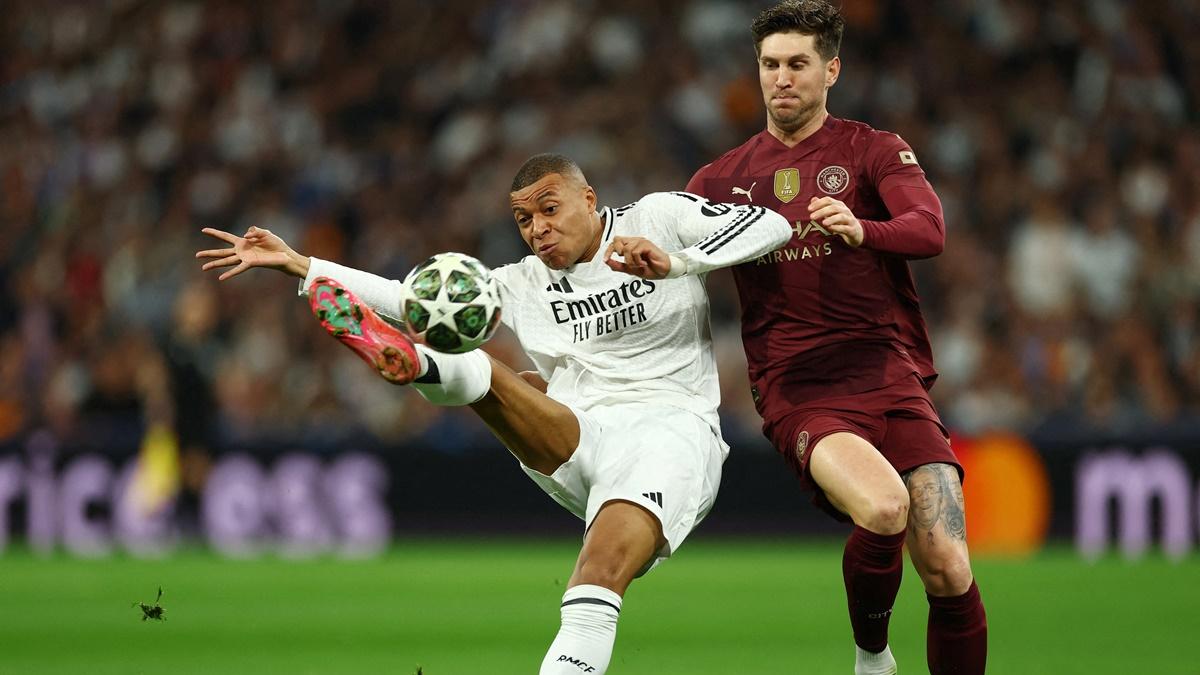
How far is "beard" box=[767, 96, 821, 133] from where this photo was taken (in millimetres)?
6371

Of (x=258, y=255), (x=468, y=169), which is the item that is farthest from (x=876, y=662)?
(x=468, y=169)

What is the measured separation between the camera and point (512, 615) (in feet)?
33.8

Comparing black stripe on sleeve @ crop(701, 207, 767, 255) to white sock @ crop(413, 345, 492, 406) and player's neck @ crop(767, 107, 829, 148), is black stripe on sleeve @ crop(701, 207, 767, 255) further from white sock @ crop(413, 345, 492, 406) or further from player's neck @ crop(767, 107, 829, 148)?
white sock @ crop(413, 345, 492, 406)

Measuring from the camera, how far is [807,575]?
40.9 ft

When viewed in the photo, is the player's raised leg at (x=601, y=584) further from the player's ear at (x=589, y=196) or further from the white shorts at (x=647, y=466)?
the player's ear at (x=589, y=196)

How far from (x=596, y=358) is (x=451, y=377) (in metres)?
0.87

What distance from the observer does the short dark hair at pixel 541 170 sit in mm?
6199

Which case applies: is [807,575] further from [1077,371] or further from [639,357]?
[639,357]

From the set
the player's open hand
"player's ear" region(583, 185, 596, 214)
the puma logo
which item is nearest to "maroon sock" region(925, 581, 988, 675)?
the puma logo

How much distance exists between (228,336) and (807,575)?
632 cm

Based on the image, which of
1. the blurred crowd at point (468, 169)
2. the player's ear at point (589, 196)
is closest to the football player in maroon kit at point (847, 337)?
the player's ear at point (589, 196)

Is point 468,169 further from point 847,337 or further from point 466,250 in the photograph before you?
point 847,337

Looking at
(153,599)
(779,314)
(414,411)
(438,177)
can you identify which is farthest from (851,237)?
(438,177)

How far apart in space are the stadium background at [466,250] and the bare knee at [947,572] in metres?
4.29
